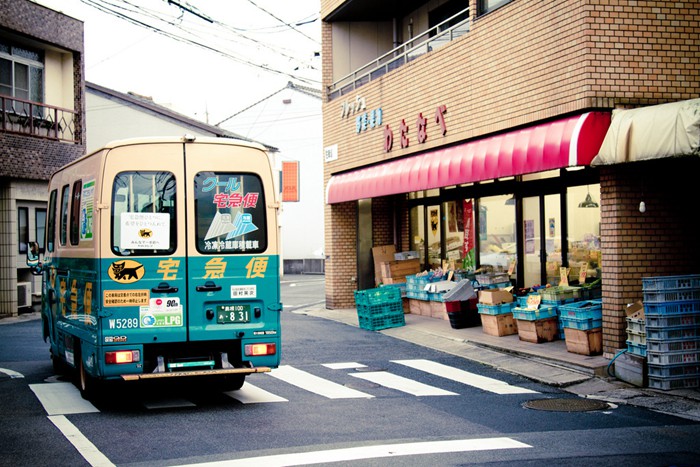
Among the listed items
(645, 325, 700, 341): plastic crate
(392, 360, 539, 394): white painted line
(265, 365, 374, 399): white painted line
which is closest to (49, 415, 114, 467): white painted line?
(265, 365, 374, 399): white painted line

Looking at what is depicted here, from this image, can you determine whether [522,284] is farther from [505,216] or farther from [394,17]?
[394,17]

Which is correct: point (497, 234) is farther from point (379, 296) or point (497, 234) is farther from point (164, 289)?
point (164, 289)

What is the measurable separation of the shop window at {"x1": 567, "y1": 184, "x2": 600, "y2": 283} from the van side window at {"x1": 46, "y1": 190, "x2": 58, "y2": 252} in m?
9.03

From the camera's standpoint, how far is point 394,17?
866 inches

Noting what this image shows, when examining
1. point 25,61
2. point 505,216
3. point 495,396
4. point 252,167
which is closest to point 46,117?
point 25,61

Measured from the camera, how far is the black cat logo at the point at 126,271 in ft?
29.2

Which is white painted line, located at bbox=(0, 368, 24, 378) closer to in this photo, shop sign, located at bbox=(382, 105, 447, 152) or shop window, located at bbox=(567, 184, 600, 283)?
shop sign, located at bbox=(382, 105, 447, 152)

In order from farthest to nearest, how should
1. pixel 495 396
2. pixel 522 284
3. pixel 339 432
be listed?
pixel 522 284 → pixel 495 396 → pixel 339 432

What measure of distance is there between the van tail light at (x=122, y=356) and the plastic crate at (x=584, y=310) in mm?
6693

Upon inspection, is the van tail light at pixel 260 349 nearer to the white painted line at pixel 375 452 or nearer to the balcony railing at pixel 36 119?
the white painted line at pixel 375 452

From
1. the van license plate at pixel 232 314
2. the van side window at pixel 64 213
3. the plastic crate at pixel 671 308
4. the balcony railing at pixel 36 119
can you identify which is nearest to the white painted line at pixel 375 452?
the van license plate at pixel 232 314

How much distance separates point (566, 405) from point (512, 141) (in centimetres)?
530

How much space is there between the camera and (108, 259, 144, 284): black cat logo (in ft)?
29.2

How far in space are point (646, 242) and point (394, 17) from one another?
41.2ft
